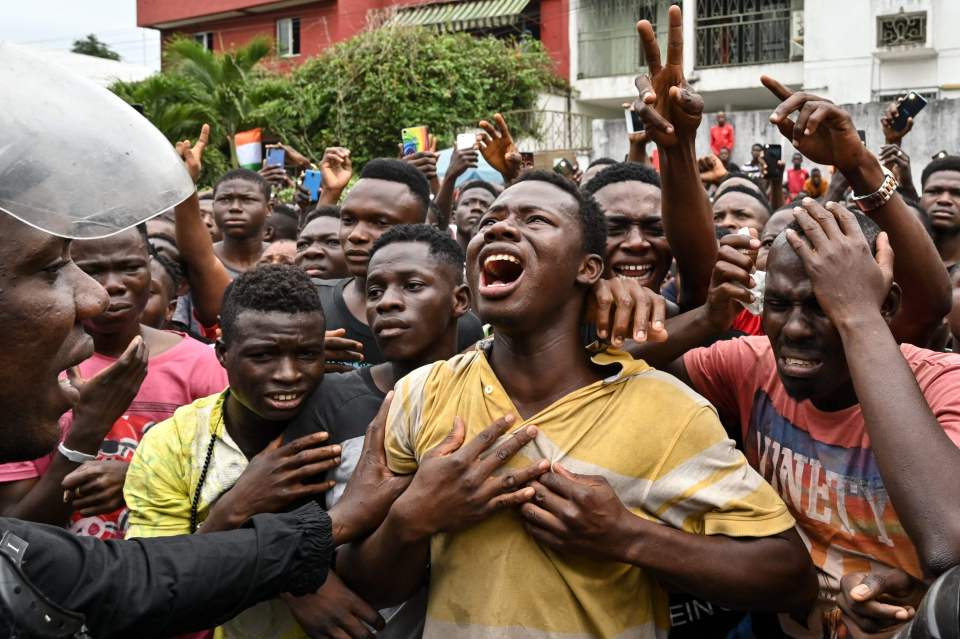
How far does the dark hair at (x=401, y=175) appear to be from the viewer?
15.6 ft

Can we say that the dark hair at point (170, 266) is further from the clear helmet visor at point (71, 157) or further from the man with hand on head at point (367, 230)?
the clear helmet visor at point (71, 157)

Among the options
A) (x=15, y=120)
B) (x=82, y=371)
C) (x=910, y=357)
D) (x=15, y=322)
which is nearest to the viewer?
(x=15, y=120)

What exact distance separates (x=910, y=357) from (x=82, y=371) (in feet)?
9.04

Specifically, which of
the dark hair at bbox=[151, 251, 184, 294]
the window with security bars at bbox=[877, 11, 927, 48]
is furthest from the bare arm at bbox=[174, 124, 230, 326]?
the window with security bars at bbox=[877, 11, 927, 48]

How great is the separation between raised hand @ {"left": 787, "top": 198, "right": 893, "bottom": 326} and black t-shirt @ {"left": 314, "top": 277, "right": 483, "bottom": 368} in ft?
5.03

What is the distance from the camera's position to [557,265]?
2.46 meters

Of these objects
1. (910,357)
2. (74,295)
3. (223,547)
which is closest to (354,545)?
(223,547)

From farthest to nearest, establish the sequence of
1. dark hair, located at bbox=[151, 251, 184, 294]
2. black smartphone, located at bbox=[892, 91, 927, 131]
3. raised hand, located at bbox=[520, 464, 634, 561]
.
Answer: black smartphone, located at bbox=[892, 91, 927, 131], dark hair, located at bbox=[151, 251, 184, 294], raised hand, located at bbox=[520, 464, 634, 561]

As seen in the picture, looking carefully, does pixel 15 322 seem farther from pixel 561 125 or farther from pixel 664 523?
pixel 561 125

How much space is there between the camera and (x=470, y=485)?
85.6 inches

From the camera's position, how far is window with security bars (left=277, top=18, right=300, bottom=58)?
29.4 m

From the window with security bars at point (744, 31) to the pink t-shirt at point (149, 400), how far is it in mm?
21367

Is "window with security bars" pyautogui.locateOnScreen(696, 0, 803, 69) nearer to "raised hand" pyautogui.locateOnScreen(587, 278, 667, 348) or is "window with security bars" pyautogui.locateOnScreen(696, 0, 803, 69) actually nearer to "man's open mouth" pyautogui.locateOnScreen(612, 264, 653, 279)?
"man's open mouth" pyautogui.locateOnScreen(612, 264, 653, 279)

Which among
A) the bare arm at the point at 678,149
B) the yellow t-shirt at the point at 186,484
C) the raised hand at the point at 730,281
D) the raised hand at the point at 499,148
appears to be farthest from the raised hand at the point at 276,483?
the raised hand at the point at 499,148
